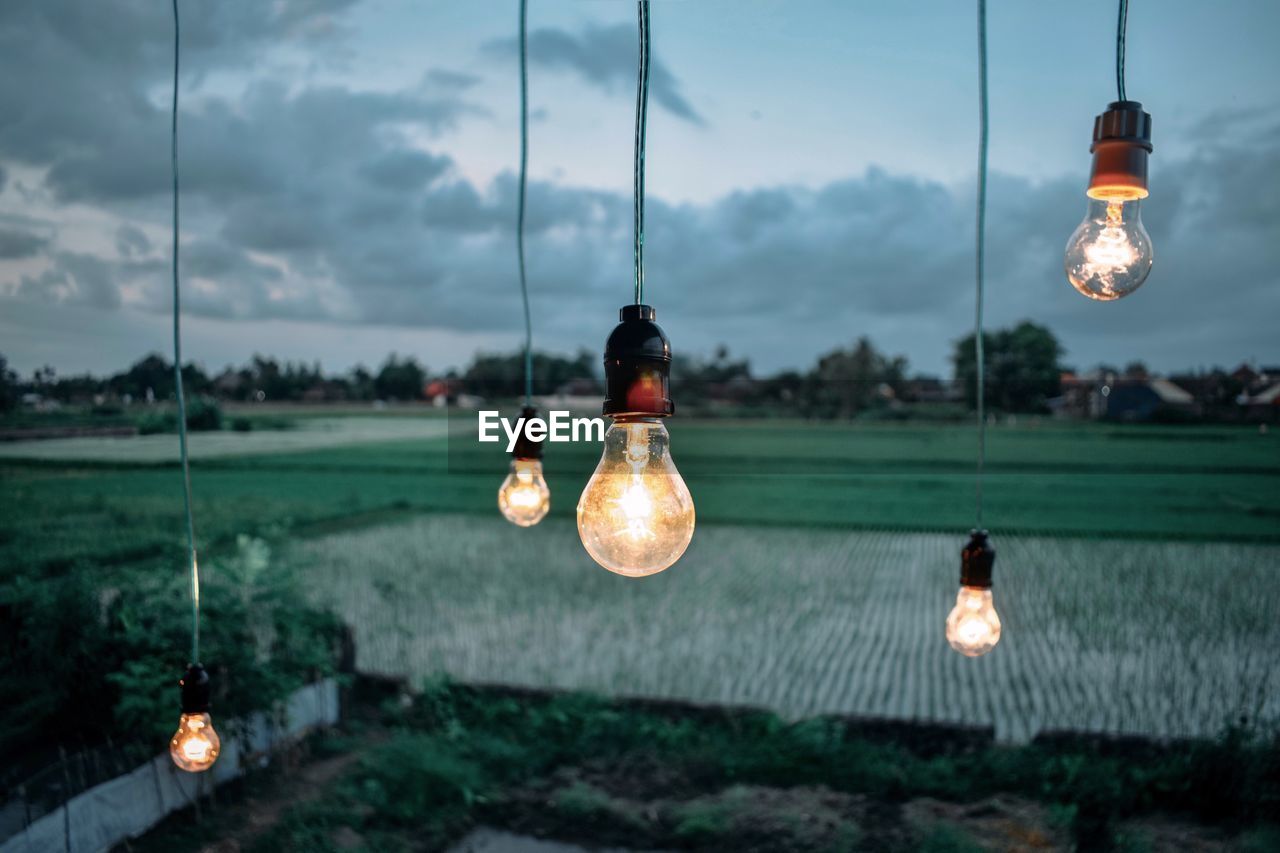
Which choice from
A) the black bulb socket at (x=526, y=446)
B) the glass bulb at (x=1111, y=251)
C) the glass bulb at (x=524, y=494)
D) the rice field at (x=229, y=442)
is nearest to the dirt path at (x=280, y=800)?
the glass bulb at (x=524, y=494)

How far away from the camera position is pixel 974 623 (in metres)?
2.01

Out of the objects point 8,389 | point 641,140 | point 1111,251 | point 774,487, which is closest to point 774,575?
point 8,389

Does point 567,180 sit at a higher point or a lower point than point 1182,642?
higher

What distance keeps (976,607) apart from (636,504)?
1.38 metres

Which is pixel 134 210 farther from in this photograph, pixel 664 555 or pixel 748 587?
pixel 748 587

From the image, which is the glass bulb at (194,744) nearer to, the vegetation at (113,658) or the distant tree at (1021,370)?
the vegetation at (113,658)

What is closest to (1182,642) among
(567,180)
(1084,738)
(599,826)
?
(1084,738)

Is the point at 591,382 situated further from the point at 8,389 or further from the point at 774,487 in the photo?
the point at 8,389

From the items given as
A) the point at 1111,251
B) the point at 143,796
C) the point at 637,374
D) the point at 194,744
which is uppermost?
the point at 1111,251

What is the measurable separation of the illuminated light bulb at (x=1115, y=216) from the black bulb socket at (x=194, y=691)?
87.6 inches

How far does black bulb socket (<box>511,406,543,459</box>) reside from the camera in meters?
2.39

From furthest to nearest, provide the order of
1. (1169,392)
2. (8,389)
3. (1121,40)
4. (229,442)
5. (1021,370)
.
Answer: (1021,370) < (1169,392) < (229,442) < (8,389) < (1121,40)

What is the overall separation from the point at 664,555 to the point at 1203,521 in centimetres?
1442

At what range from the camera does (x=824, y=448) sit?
2453 centimetres
